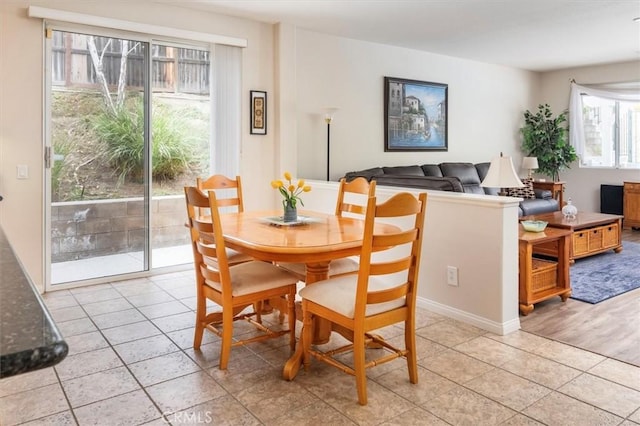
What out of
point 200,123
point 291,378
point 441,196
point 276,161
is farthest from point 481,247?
point 200,123

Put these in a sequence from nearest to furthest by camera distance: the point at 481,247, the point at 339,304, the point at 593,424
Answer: the point at 593,424
the point at 339,304
the point at 481,247

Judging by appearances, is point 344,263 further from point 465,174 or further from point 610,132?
point 610,132

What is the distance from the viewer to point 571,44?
20.0ft

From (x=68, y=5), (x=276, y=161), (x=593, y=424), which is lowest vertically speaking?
(x=593, y=424)

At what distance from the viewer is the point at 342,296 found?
2273 millimetres

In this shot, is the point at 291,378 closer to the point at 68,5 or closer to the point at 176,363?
the point at 176,363

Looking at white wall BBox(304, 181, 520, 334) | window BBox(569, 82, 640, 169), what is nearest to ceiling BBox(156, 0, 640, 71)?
window BBox(569, 82, 640, 169)

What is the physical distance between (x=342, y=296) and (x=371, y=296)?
0.16 metres

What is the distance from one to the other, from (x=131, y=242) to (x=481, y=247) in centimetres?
310

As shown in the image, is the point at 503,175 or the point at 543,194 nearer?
the point at 503,175

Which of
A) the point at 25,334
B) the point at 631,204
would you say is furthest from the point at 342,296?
the point at 631,204

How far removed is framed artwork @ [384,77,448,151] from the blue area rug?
2455 millimetres

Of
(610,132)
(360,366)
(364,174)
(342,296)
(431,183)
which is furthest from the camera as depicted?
(610,132)

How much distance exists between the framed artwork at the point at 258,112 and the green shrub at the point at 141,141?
25.2 inches
